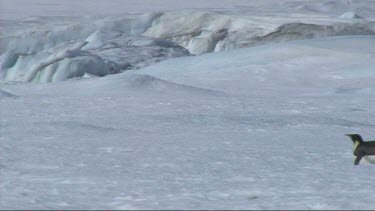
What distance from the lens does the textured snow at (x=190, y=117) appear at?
261 centimetres

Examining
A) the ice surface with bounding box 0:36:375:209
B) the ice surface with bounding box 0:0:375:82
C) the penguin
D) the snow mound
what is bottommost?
the ice surface with bounding box 0:0:375:82

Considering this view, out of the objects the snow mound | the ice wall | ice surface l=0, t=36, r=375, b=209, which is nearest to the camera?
ice surface l=0, t=36, r=375, b=209

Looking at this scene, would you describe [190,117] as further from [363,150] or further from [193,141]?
[363,150]

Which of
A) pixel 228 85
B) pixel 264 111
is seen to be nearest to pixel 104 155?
pixel 264 111

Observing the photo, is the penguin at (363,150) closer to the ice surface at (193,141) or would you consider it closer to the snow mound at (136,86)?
the ice surface at (193,141)

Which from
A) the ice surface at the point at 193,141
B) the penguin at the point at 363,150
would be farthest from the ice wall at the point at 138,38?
the penguin at the point at 363,150

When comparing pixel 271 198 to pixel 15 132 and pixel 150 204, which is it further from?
pixel 15 132

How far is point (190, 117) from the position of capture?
4.44 meters

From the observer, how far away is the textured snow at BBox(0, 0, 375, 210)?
2.61 meters

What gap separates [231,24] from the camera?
10.2 m

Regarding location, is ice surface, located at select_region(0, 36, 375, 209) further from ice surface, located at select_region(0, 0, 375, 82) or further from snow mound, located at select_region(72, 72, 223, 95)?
ice surface, located at select_region(0, 0, 375, 82)

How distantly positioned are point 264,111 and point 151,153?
5.19 ft

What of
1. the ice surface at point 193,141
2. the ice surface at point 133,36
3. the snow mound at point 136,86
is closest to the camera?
the ice surface at point 193,141

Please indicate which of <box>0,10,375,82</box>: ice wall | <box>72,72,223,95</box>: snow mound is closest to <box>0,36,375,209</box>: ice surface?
<box>72,72,223,95</box>: snow mound
